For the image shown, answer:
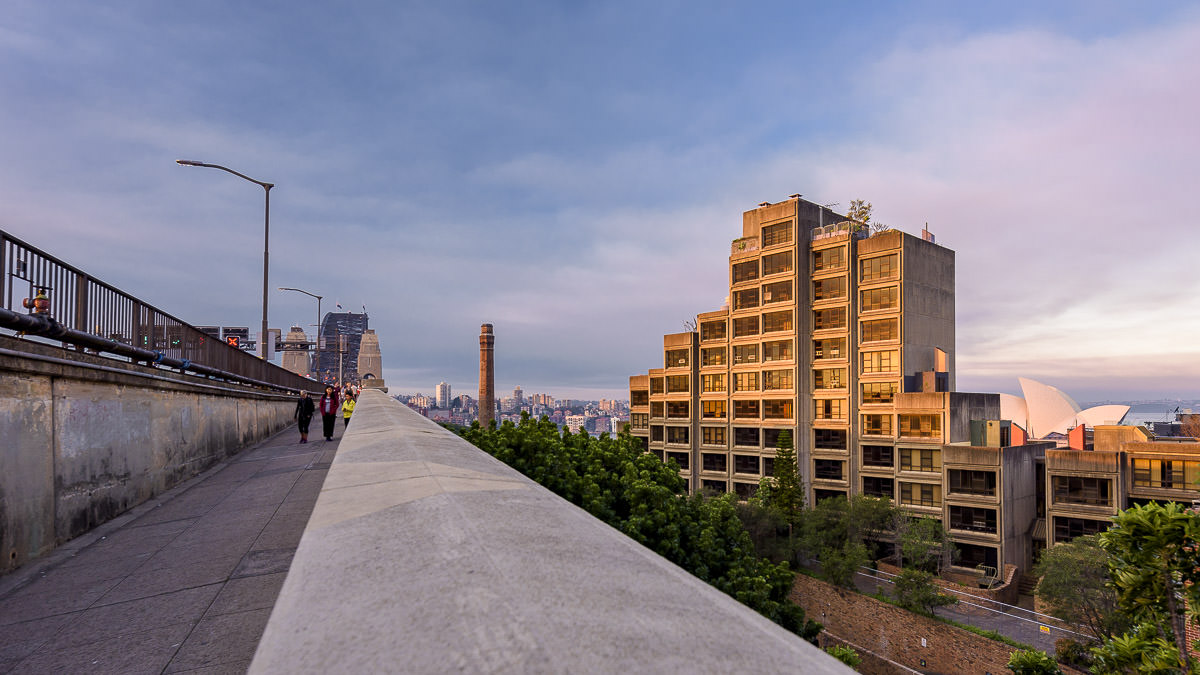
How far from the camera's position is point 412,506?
2406mm

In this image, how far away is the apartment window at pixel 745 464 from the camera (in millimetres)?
58344

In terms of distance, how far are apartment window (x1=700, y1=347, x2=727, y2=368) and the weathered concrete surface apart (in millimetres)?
61672

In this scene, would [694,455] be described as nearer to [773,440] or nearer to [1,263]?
[773,440]

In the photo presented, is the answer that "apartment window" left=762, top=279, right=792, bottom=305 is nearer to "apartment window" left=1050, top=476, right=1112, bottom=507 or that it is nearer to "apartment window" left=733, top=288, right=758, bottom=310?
"apartment window" left=733, top=288, right=758, bottom=310

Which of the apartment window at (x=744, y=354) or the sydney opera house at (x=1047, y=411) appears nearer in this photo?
the apartment window at (x=744, y=354)

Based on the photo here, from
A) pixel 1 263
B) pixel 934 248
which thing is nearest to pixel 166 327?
pixel 1 263

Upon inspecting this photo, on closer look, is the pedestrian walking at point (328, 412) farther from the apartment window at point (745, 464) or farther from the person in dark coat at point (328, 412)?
the apartment window at point (745, 464)

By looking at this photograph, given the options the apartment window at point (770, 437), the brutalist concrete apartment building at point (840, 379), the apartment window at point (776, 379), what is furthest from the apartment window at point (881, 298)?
the apartment window at point (770, 437)

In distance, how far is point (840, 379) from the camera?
54.7 meters

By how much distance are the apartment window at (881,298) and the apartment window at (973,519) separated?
17.0 meters

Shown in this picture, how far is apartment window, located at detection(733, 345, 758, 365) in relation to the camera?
5991cm

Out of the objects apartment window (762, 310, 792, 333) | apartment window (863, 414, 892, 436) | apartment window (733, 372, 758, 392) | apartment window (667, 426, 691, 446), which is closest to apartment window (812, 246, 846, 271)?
apartment window (762, 310, 792, 333)

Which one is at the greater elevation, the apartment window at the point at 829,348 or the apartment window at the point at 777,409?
the apartment window at the point at 829,348

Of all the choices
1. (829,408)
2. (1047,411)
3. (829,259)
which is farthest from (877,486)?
(1047,411)
